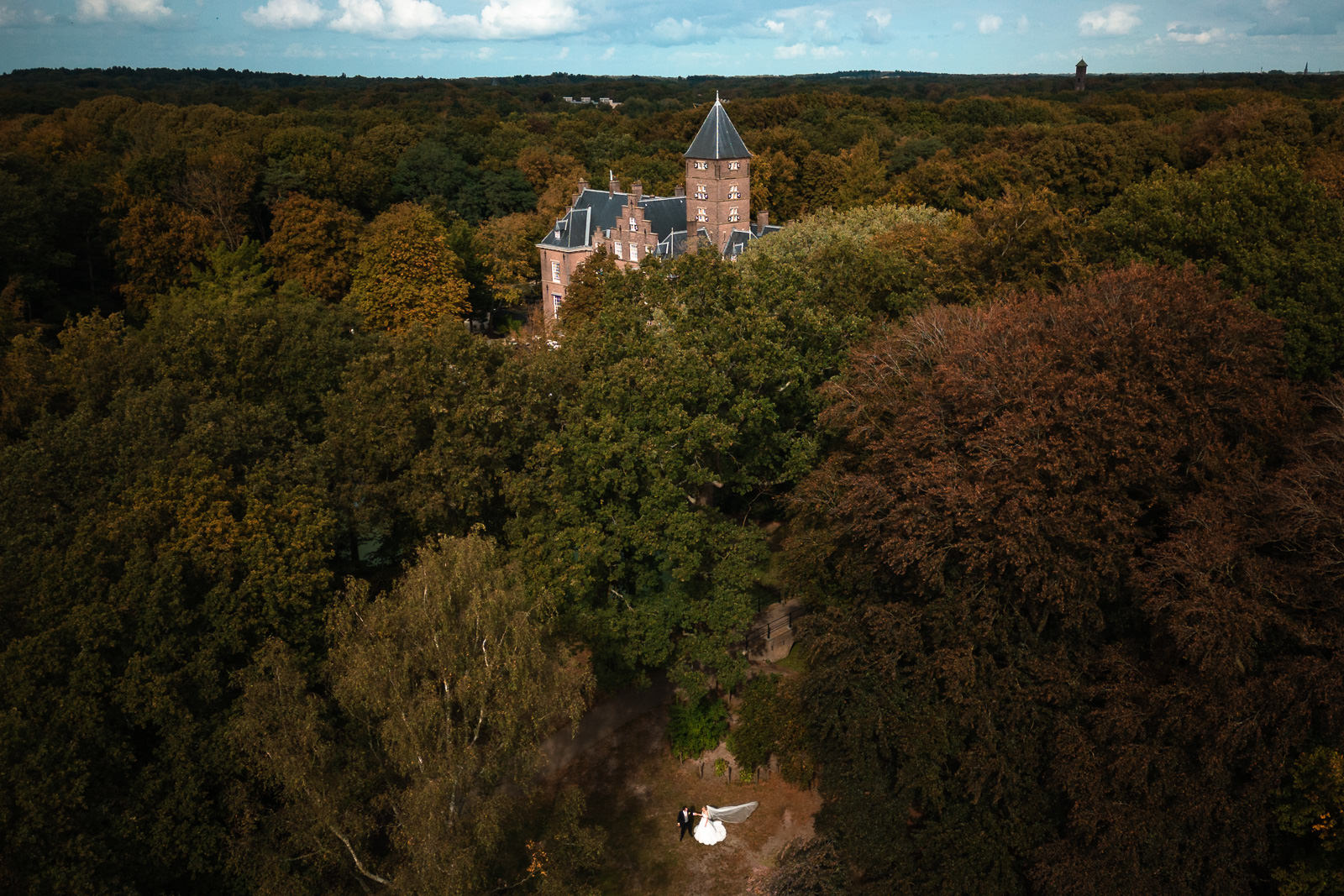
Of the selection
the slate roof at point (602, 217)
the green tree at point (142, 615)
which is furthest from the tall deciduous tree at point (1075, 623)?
the slate roof at point (602, 217)

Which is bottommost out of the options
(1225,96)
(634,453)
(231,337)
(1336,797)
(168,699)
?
(1336,797)

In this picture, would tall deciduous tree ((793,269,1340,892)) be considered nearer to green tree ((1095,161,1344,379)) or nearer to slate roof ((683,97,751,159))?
green tree ((1095,161,1344,379))

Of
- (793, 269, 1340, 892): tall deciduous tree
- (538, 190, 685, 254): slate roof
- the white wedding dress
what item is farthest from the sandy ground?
(538, 190, 685, 254): slate roof

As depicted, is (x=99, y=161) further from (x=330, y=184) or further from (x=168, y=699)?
(x=168, y=699)

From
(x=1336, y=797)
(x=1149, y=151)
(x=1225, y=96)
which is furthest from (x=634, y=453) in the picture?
(x=1225, y=96)

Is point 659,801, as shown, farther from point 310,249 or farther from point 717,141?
point 717,141
